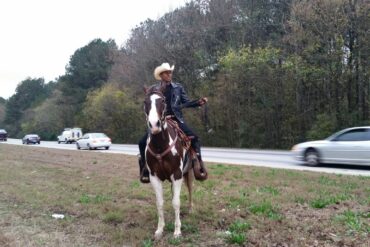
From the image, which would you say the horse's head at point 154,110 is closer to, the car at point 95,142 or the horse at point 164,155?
the horse at point 164,155

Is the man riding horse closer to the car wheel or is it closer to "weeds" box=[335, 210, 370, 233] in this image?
"weeds" box=[335, 210, 370, 233]

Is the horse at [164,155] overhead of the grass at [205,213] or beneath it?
overhead

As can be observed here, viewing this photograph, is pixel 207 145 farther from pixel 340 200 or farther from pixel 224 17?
pixel 340 200

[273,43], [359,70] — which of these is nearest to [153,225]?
[359,70]

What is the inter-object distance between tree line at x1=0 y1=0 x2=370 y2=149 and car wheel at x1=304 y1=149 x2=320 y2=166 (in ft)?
37.9

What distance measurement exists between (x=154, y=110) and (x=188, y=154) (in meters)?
1.72

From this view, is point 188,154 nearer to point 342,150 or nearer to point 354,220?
point 354,220

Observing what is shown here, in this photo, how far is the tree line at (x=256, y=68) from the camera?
28125mm

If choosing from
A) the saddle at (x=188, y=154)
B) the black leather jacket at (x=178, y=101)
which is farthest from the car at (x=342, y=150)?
the black leather jacket at (x=178, y=101)

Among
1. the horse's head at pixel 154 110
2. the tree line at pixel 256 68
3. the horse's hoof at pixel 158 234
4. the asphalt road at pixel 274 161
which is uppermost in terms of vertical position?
the tree line at pixel 256 68

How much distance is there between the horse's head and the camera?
5.84 m

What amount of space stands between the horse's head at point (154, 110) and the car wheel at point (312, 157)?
12.7 m

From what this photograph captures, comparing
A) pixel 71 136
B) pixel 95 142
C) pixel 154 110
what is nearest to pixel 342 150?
pixel 154 110

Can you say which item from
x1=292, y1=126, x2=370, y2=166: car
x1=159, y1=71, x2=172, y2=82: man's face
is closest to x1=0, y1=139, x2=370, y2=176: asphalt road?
x1=292, y1=126, x2=370, y2=166: car
